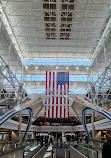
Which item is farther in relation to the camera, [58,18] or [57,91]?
[57,91]

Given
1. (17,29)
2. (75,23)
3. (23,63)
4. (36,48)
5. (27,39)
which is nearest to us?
(75,23)

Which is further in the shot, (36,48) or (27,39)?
(36,48)

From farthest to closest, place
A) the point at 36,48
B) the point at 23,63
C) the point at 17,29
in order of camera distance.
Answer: the point at 23,63 < the point at 36,48 < the point at 17,29

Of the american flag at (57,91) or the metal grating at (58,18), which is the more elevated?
the metal grating at (58,18)

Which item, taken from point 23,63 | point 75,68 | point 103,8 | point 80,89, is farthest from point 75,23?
point 80,89

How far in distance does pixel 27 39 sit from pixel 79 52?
10329mm

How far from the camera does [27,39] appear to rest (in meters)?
29.5

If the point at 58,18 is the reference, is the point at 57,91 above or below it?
below

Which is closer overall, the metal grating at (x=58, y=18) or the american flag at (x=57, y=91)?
the metal grating at (x=58, y=18)

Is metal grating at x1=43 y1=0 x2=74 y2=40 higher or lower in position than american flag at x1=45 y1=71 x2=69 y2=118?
higher

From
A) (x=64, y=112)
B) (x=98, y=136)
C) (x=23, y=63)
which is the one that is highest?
(x=23, y=63)

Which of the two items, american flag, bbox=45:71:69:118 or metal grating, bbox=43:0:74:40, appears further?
american flag, bbox=45:71:69:118

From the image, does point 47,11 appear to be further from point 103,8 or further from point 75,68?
point 75,68

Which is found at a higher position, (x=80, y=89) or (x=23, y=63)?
(x=23, y=63)
